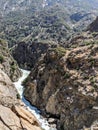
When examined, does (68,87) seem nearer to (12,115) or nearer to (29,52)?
(12,115)

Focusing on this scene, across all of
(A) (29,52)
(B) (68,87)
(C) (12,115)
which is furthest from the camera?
(A) (29,52)

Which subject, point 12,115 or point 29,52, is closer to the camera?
point 12,115

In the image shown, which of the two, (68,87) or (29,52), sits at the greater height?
(68,87)

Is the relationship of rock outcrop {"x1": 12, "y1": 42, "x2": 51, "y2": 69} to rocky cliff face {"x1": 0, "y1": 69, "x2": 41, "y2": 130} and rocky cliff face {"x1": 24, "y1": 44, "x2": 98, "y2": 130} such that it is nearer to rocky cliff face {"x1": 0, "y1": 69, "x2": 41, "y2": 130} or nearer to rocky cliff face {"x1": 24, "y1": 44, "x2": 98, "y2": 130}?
rocky cliff face {"x1": 24, "y1": 44, "x2": 98, "y2": 130}

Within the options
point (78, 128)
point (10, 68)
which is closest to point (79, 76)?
point (78, 128)

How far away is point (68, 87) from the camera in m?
84.9

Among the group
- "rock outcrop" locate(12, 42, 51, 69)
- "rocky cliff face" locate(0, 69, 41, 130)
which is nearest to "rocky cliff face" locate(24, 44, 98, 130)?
"rocky cliff face" locate(0, 69, 41, 130)

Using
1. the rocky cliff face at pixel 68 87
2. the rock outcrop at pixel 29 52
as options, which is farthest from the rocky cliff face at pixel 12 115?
the rock outcrop at pixel 29 52

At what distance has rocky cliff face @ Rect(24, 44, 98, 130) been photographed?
247 ft

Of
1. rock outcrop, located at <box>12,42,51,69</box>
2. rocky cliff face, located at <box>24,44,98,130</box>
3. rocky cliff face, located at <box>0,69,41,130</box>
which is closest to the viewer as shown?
rocky cliff face, located at <box>0,69,41,130</box>

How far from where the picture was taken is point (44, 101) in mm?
91250

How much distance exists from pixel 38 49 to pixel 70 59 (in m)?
98.6

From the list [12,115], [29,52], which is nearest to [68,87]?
[12,115]

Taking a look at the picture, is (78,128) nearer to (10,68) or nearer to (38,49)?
(10,68)
